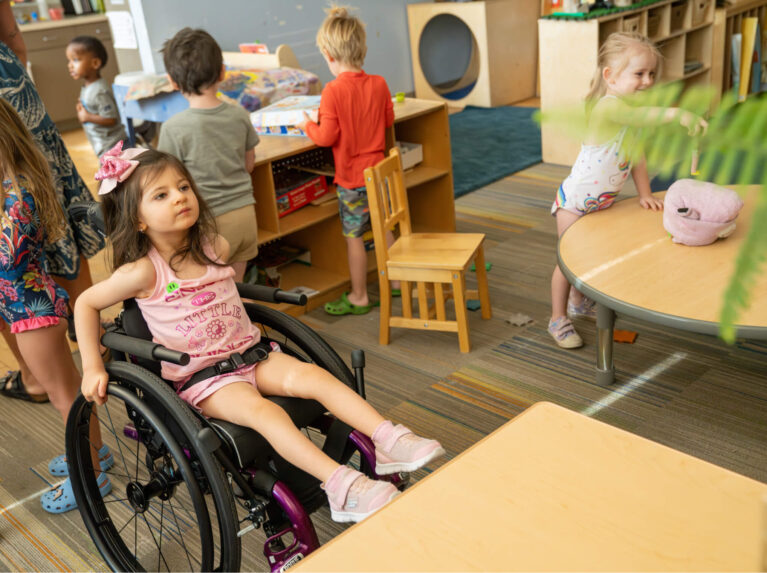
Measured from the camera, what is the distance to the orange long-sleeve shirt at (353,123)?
2.85 metres

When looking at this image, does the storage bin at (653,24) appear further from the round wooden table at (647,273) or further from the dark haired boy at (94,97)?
the dark haired boy at (94,97)

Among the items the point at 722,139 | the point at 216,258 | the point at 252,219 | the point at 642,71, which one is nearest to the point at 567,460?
the point at 722,139

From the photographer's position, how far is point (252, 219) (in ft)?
8.86

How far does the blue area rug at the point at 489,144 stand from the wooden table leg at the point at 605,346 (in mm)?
2110

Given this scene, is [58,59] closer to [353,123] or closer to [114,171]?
[353,123]

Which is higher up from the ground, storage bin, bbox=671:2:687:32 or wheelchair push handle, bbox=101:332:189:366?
storage bin, bbox=671:2:687:32

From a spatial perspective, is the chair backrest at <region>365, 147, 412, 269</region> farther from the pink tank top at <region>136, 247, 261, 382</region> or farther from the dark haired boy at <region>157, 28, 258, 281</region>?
the pink tank top at <region>136, 247, 261, 382</region>

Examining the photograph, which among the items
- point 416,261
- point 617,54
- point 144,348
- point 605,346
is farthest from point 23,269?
point 617,54

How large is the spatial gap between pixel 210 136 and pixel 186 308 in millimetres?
1014

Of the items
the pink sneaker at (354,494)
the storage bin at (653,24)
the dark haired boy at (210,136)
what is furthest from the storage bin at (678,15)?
the pink sneaker at (354,494)

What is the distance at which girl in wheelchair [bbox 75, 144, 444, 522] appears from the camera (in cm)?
159

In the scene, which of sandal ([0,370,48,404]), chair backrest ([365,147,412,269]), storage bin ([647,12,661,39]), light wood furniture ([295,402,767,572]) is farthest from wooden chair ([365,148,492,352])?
storage bin ([647,12,661,39])

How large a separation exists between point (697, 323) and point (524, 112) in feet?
14.5

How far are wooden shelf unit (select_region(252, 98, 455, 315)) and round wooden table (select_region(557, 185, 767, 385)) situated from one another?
3.78ft
